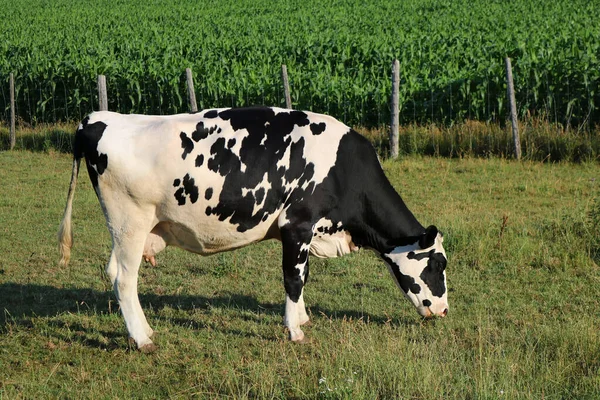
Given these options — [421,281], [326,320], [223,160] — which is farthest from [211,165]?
[421,281]

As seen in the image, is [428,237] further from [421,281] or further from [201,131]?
[201,131]

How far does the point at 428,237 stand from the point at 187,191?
2.08 meters

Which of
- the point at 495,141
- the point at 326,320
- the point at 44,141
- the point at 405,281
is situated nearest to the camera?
the point at 405,281

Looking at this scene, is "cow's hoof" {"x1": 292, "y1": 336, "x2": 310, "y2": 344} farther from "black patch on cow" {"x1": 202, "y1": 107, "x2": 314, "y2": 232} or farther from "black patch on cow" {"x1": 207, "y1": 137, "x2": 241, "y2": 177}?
"black patch on cow" {"x1": 207, "y1": 137, "x2": 241, "y2": 177}

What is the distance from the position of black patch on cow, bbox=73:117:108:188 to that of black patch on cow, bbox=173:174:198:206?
65 centimetres

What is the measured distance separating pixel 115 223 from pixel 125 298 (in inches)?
25.0

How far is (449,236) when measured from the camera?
403 inches

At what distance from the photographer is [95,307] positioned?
27.5 feet

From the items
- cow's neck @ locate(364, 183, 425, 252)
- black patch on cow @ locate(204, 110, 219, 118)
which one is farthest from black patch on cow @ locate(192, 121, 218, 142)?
cow's neck @ locate(364, 183, 425, 252)

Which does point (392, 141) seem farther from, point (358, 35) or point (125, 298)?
point (358, 35)

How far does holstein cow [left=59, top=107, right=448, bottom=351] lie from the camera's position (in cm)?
718

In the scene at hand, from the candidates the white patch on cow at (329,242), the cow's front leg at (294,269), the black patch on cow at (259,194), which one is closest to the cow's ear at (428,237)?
the white patch on cow at (329,242)

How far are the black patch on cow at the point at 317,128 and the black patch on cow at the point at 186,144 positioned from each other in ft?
3.42

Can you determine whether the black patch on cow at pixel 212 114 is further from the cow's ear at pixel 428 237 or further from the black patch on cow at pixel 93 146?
the cow's ear at pixel 428 237
